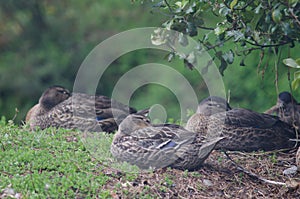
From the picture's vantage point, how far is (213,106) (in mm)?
10328

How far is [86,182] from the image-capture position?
23.4ft

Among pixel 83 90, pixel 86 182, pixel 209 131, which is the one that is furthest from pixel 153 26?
pixel 86 182

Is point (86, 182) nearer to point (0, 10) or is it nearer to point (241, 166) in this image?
point (241, 166)

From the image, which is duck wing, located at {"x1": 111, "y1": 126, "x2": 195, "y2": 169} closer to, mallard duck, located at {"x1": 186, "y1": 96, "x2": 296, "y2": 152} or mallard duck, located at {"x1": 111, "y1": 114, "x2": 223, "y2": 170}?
mallard duck, located at {"x1": 111, "y1": 114, "x2": 223, "y2": 170}

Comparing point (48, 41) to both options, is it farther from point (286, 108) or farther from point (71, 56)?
point (286, 108)

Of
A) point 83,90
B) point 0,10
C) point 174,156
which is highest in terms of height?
point 0,10

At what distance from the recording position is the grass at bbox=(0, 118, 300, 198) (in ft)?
23.0

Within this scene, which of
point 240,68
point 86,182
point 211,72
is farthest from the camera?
point 240,68

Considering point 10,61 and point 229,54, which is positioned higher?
point 229,54

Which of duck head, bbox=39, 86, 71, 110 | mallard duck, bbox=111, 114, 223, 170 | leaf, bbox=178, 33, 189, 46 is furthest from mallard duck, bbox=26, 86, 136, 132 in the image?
leaf, bbox=178, 33, 189, 46

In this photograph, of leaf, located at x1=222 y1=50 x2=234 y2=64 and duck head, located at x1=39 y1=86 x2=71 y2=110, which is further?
duck head, located at x1=39 y1=86 x2=71 y2=110

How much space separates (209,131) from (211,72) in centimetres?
252

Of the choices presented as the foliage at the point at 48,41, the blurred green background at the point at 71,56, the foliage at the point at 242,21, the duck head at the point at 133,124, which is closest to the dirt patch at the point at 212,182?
the duck head at the point at 133,124

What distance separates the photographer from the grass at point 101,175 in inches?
276
